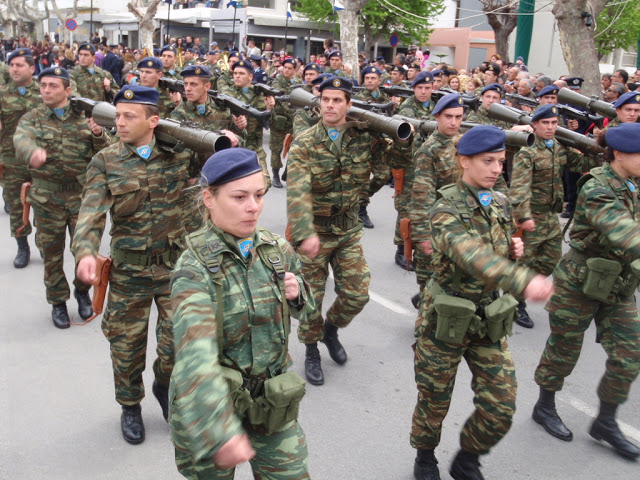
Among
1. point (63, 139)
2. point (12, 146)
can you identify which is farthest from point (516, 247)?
point (12, 146)

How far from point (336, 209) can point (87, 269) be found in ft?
6.55

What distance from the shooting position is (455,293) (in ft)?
11.6

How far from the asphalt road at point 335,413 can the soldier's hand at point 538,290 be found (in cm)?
150

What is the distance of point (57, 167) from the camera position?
5855 mm

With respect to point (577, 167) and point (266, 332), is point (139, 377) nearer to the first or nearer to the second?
point (266, 332)

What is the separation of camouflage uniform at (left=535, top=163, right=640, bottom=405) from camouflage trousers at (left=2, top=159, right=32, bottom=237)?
18.9 feet

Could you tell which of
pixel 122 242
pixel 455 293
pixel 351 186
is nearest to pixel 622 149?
pixel 455 293

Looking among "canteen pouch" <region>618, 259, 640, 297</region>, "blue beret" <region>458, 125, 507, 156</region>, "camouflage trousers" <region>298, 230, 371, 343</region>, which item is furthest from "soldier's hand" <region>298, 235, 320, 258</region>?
"canteen pouch" <region>618, 259, 640, 297</region>

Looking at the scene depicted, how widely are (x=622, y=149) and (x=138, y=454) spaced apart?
139 inches

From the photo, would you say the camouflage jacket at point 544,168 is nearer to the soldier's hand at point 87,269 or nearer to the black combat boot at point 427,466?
the black combat boot at point 427,466

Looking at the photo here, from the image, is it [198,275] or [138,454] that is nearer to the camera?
[198,275]

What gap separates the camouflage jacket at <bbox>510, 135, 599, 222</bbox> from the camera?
566cm

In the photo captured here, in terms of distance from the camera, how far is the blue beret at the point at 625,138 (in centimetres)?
389

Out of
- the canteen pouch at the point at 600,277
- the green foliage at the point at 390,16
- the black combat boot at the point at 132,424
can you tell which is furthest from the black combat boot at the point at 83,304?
the green foliage at the point at 390,16
